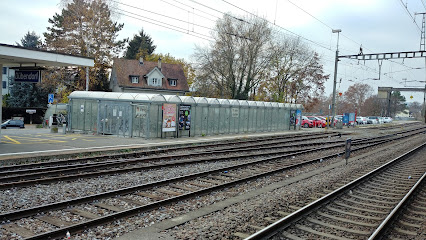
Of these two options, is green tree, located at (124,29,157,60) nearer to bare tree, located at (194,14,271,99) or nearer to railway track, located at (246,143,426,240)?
bare tree, located at (194,14,271,99)

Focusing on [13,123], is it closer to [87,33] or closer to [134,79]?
[87,33]

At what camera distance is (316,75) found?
55.3 m

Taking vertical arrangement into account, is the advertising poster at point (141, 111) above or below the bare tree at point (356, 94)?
below

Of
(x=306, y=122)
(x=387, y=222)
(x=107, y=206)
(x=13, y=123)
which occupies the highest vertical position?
(x=306, y=122)

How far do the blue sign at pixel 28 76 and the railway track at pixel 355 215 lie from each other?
1496 cm

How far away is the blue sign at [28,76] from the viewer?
18.0 meters

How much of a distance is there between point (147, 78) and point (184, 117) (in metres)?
→ 35.2

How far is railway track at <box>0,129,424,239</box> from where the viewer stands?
21.7 feet

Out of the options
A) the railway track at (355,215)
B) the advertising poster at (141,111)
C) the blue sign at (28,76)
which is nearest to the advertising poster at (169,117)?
the advertising poster at (141,111)

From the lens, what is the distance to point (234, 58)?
1880 inches

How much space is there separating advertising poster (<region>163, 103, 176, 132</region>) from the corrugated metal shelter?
15cm

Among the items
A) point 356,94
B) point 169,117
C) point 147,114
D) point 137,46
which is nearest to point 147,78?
point 137,46

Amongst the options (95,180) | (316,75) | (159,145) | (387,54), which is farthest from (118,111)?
(316,75)

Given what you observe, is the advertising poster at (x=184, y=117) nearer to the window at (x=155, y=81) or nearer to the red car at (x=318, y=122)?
the red car at (x=318, y=122)
